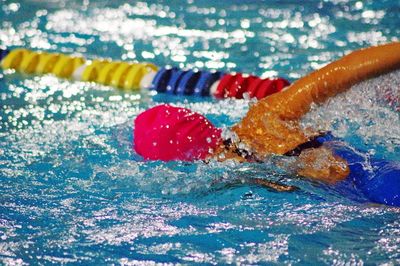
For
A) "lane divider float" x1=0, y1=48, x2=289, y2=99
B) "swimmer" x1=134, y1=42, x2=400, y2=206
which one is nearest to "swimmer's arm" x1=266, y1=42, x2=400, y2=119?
"swimmer" x1=134, y1=42, x2=400, y2=206

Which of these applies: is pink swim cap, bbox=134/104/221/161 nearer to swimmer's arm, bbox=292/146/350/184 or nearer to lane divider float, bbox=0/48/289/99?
swimmer's arm, bbox=292/146/350/184

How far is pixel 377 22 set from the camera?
6289 mm

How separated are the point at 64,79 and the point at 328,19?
2.49 meters

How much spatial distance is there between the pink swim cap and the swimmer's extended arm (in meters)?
0.14

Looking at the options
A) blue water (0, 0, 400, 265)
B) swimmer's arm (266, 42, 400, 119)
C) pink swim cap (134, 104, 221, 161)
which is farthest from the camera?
pink swim cap (134, 104, 221, 161)

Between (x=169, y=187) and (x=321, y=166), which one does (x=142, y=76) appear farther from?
(x=321, y=166)

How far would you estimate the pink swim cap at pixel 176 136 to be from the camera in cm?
299

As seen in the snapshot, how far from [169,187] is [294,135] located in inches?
22.8

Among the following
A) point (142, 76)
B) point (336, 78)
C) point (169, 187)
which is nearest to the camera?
point (336, 78)

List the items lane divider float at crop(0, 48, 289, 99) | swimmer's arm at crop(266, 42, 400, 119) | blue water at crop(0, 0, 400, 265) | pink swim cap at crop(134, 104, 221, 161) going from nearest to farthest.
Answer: blue water at crop(0, 0, 400, 265), swimmer's arm at crop(266, 42, 400, 119), pink swim cap at crop(134, 104, 221, 161), lane divider float at crop(0, 48, 289, 99)

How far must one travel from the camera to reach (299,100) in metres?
2.92

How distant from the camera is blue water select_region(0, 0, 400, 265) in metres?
2.62

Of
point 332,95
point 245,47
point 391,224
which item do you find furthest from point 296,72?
point 391,224

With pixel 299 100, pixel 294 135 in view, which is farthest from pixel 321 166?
pixel 299 100
